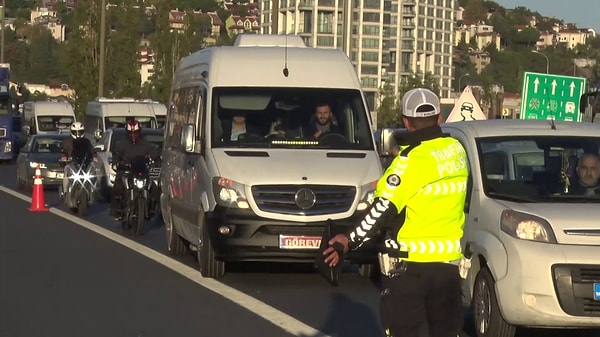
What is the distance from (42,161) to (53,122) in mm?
25971

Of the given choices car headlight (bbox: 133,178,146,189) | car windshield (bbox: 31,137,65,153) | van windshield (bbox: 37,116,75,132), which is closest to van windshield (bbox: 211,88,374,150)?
car headlight (bbox: 133,178,146,189)

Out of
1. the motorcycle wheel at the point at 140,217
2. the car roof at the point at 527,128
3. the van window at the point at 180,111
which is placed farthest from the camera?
the motorcycle wheel at the point at 140,217

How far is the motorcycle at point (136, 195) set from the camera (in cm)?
2045

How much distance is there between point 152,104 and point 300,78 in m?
25.3

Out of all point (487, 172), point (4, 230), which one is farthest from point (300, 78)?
point (4, 230)

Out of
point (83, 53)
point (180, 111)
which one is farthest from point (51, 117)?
point (180, 111)

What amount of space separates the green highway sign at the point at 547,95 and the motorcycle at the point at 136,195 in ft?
23.3

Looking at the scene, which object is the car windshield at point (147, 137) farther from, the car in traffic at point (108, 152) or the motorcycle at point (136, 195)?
the motorcycle at point (136, 195)

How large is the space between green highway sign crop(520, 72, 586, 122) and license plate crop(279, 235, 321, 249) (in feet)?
34.9

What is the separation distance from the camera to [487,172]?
11172 millimetres

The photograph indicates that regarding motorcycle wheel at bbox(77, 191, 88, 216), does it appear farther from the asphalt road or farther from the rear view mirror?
the rear view mirror

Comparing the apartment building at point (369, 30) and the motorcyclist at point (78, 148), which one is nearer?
the motorcyclist at point (78, 148)

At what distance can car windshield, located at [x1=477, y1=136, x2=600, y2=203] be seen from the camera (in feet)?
36.0

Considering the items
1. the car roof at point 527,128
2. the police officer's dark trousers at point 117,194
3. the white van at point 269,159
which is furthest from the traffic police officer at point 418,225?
the police officer's dark trousers at point 117,194
